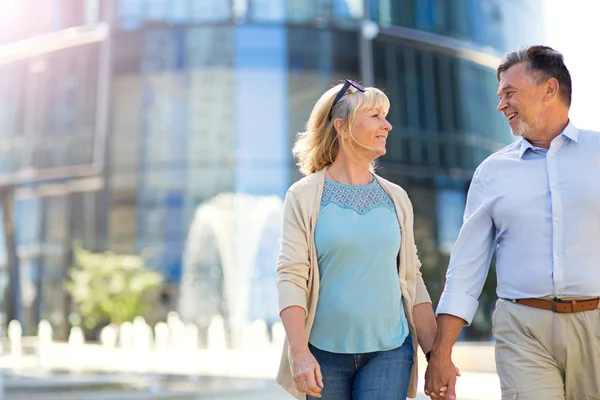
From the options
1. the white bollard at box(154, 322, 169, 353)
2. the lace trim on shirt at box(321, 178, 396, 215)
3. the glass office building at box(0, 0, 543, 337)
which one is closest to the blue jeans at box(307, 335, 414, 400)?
the lace trim on shirt at box(321, 178, 396, 215)

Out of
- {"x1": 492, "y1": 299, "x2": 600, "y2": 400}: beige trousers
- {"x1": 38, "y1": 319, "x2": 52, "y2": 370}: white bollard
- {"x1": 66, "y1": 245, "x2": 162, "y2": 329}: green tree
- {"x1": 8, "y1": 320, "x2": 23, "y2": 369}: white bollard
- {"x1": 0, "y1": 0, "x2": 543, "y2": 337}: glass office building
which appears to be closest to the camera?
{"x1": 492, "y1": 299, "x2": 600, "y2": 400}: beige trousers

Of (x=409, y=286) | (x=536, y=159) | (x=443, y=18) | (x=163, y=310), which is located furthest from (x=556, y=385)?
(x=443, y=18)

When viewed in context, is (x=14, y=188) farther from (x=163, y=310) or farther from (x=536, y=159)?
(x=536, y=159)

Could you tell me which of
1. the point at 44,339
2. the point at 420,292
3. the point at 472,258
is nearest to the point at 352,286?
the point at 420,292

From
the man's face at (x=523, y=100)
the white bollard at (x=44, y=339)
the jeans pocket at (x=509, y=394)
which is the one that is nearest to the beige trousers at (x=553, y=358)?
the jeans pocket at (x=509, y=394)

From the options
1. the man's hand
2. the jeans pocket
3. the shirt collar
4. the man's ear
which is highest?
the man's ear

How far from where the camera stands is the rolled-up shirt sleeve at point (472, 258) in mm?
3342

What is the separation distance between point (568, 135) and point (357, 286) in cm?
99

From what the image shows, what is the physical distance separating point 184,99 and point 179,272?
228 inches

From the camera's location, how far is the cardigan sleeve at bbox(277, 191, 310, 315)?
309 centimetres

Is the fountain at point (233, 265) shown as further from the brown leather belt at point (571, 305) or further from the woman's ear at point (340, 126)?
the brown leather belt at point (571, 305)

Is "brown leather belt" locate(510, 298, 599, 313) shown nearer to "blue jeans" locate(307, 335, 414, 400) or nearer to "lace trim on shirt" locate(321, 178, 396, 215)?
"blue jeans" locate(307, 335, 414, 400)

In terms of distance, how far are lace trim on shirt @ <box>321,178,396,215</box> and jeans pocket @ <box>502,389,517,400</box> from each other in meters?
0.76

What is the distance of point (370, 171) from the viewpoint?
3447mm
